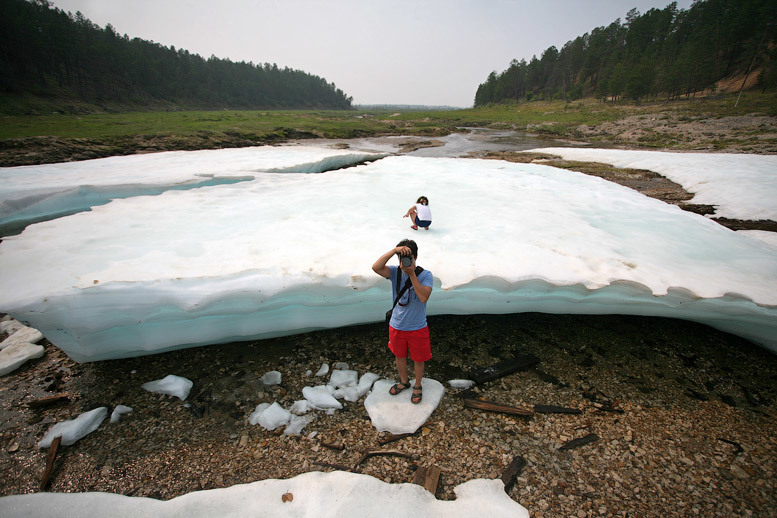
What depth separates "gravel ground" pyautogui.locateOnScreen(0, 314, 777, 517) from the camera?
247cm

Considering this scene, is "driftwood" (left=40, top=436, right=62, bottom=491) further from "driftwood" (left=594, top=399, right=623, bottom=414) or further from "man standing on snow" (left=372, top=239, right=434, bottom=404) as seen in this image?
"driftwood" (left=594, top=399, right=623, bottom=414)

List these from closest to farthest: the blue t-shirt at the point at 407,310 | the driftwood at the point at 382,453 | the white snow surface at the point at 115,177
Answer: the driftwood at the point at 382,453 → the blue t-shirt at the point at 407,310 → the white snow surface at the point at 115,177

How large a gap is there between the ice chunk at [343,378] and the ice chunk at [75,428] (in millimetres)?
2145

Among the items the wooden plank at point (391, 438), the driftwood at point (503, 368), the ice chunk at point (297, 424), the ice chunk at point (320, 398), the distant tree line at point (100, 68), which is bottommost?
the wooden plank at point (391, 438)

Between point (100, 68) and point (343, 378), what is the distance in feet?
230

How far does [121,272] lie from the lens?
11.6 ft

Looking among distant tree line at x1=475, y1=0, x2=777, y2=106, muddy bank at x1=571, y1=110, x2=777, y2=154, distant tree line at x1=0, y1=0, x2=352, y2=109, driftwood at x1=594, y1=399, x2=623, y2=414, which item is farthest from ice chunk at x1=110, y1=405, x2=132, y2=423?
distant tree line at x1=475, y1=0, x2=777, y2=106

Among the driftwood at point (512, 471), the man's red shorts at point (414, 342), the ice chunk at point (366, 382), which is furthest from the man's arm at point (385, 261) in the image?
the driftwood at point (512, 471)

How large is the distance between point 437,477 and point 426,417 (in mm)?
565

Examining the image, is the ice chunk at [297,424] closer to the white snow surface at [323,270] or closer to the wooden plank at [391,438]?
the wooden plank at [391,438]

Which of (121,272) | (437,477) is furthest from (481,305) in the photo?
(121,272)

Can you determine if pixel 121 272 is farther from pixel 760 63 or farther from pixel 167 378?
pixel 760 63

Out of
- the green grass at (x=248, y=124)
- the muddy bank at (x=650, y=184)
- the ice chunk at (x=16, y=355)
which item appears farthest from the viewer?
the green grass at (x=248, y=124)

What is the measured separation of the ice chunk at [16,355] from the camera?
358cm
